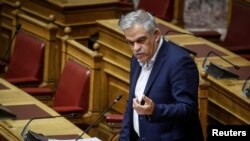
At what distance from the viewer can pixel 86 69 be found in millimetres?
4723

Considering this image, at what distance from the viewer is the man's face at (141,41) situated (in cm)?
312

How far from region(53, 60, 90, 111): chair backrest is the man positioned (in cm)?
135

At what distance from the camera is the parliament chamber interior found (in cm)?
425

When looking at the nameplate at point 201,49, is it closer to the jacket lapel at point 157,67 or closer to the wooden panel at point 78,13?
the wooden panel at point 78,13

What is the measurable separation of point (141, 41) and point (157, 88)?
0.63 feet

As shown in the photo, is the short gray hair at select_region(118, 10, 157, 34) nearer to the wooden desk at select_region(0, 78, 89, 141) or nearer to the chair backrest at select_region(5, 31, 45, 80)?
the wooden desk at select_region(0, 78, 89, 141)

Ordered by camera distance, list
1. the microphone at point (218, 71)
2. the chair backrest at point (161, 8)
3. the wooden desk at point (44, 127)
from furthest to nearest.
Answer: the chair backrest at point (161, 8), the microphone at point (218, 71), the wooden desk at point (44, 127)

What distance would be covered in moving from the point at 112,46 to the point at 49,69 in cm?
40

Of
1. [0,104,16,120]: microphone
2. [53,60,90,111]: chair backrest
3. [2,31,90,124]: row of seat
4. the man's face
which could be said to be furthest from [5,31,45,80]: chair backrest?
the man's face

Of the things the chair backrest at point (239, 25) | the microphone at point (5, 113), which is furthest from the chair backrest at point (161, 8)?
the microphone at point (5, 113)

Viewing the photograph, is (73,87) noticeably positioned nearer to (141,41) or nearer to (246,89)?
(246,89)

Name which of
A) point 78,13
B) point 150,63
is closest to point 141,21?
point 150,63

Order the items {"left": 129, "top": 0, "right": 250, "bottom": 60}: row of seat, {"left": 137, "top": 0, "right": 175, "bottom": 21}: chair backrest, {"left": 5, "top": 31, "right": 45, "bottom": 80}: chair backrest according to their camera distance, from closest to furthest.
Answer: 1. {"left": 5, "top": 31, "right": 45, "bottom": 80}: chair backrest
2. {"left": 129, "top": 0, "right": 250, "bottom": 60}: row of seat
3. {"left": 137, "top": 0, "right": 175, "bottom": 21}: chair backrest

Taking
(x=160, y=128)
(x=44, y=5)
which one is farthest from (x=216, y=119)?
(x=44, y=5)
